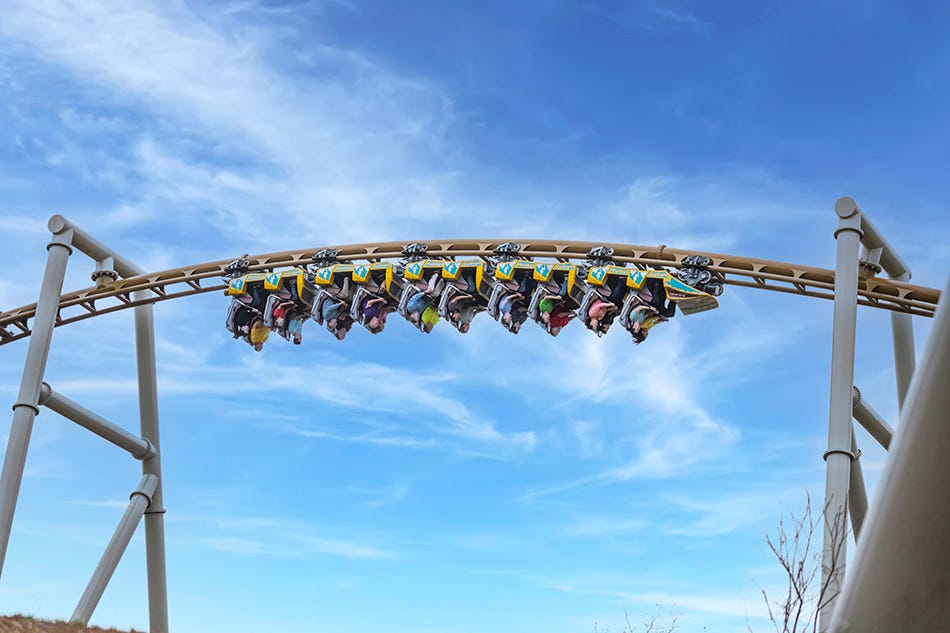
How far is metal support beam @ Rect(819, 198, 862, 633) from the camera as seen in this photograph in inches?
385

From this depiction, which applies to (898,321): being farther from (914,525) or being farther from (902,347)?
(914,525)

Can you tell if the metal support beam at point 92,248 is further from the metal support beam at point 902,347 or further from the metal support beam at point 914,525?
the metal support beam at point 914,525

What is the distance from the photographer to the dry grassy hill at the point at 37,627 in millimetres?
A: 10906

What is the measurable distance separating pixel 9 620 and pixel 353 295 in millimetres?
5017

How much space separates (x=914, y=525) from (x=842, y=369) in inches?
377

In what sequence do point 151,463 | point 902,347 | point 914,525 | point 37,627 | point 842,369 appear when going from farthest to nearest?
point 151,463, point 902,347, point 37,627, point 842,369, point 914,525

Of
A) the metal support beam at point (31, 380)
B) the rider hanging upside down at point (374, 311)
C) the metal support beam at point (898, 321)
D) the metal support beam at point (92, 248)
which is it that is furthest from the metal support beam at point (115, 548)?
the metal support beam at point (898, 321)

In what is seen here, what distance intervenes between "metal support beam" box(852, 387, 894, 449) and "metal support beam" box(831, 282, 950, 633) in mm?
11491

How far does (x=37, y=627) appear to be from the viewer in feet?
37.3

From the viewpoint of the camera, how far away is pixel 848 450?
1002 centimetres

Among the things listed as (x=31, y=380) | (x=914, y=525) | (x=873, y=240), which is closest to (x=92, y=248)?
(x=31, y=380)

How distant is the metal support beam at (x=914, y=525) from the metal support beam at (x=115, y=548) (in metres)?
13.9

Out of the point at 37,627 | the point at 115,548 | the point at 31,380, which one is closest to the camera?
the point at 37,627

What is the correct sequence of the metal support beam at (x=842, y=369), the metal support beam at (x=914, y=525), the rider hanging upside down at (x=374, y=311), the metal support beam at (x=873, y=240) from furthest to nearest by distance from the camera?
the rider hanging upside down at (x=374, y=311) < the metal support beam at (x=873, y=240) < the metal support beam at (x=842, y=369) < the metal support beam at (x=914, y=525)
